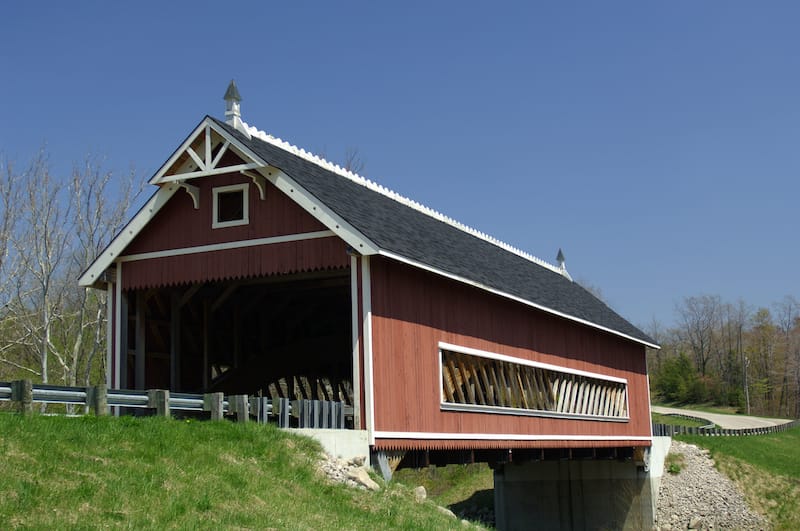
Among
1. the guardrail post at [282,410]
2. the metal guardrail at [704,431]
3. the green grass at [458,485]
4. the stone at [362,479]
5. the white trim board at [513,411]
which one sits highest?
the guardrail post at [282,410]

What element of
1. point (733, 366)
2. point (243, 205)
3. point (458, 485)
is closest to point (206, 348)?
point (243, 205)

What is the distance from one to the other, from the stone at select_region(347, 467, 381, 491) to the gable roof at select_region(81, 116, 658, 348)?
3.81 meters

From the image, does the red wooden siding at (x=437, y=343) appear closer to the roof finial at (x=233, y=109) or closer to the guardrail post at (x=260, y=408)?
the guardrail post at (x=260, y=408)

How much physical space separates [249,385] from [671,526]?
16.9 meters

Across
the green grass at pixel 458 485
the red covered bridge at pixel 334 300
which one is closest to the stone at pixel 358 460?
the red covered bridge at pixel 334 300

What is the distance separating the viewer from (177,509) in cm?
1132

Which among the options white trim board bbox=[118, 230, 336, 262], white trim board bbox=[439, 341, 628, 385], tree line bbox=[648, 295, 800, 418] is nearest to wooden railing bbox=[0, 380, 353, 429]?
white trim board bbox=[118, 230, 336, 262]

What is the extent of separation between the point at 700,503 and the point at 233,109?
76.3ft

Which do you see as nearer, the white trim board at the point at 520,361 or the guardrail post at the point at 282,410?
the guardrail post at the point at 282,410

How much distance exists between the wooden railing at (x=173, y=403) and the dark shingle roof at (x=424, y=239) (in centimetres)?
317

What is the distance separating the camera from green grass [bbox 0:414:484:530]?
10.7 m

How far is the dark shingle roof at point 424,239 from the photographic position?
60.1 feet

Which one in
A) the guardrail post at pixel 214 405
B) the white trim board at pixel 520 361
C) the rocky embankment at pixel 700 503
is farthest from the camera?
the rocky embankment at pixel 700 503

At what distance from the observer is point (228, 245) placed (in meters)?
18.8
